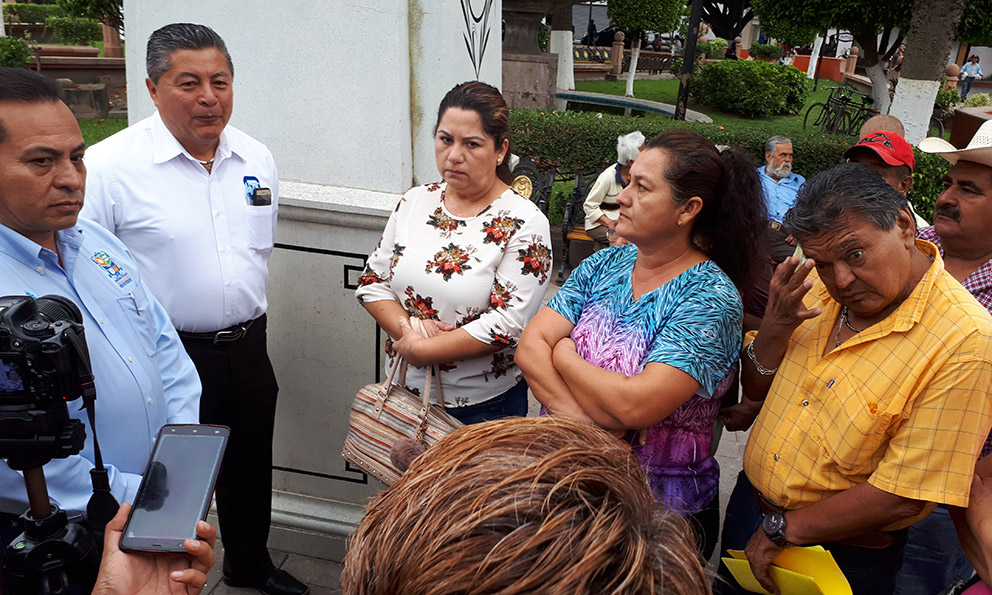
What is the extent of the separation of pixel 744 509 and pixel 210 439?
5.19 ft

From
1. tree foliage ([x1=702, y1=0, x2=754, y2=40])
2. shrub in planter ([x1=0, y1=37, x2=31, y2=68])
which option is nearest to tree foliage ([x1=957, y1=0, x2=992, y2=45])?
shrub in planter ([x1=0, y1=37, x2=31, y2=68])

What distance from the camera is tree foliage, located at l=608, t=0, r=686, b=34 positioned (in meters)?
19.5

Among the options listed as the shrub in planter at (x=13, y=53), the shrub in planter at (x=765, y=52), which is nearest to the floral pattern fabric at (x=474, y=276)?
the shrub in planter at (x=13, y=53)

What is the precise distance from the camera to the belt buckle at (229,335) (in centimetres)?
271

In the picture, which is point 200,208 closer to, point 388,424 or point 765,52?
point 388,424

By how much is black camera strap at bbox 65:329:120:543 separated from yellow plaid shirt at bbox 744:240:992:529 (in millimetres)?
1692

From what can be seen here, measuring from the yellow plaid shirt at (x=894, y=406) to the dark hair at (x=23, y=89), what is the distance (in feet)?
7.03

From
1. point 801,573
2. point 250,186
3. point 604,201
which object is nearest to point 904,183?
point 801,573

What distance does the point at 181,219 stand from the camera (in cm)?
260

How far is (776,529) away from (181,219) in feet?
7.14

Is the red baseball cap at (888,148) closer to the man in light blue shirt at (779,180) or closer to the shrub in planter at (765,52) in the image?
the man in light blue shirt at (779,180)

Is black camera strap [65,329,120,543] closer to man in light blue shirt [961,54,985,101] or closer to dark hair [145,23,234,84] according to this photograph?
dark hair [145,23,234,84]

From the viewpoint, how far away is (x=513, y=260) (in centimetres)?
254

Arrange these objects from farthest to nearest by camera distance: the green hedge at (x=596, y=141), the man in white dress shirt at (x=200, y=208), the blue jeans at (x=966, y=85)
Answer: the blue jeans at (x=966, y=85) → the green hedge at (x=596, y=141) → the man in white dress shirt at (x=200, y=208)
